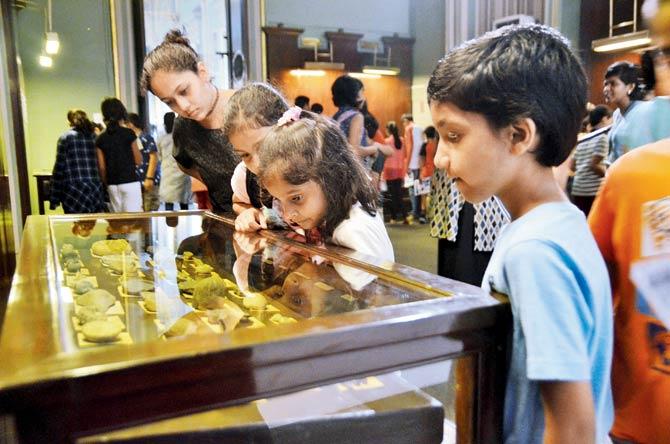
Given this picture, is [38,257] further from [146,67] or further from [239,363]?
[146,67]

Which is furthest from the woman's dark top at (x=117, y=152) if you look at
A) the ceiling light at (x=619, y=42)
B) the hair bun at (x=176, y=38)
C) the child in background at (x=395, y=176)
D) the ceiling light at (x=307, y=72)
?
the ceiling light at (x=619, y=42)

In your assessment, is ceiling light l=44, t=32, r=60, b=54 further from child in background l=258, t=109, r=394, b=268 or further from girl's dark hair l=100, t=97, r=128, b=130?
child in background l=258, t=109, r=394, b=268

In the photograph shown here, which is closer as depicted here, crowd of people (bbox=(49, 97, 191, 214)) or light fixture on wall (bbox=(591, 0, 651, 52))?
crowd of people (bbox=(49, 97, 191, 214))

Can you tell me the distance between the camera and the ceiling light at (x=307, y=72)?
30.0ft

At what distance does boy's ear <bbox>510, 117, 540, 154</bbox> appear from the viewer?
84 centimetres

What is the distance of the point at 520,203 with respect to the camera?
90cm

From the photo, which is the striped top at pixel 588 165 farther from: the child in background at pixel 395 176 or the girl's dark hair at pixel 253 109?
the child in background at pixel 395 176

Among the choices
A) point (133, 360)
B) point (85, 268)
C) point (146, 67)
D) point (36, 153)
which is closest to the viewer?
point (133, 360)

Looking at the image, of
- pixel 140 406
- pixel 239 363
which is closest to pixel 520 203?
pixel 239 363

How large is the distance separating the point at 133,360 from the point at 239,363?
0.35 ft

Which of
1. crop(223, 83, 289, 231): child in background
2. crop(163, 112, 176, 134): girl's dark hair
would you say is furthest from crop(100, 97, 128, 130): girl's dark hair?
crop(223, 83, 289, 231): child in background

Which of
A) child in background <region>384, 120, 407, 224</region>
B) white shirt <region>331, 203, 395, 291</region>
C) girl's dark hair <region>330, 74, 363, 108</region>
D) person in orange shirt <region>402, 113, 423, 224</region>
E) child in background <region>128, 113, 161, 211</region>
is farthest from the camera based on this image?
person in orange shirt <region>402, 113, 423, 224</region>

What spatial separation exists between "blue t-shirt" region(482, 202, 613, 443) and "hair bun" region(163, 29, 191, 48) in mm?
1652

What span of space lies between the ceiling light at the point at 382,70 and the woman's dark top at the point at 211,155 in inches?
307
